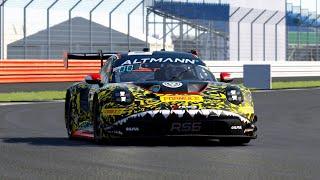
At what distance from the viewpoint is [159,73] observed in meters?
11.9

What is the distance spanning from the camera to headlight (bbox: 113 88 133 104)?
10844 millimetres

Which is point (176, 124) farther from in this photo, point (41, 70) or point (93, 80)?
point (41, 70)

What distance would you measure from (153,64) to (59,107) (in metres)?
11.7

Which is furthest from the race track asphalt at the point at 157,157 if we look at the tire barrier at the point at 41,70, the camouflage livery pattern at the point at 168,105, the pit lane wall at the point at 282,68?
the pit lane wall at the point at 282,68

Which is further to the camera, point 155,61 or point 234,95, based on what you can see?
point 155,61

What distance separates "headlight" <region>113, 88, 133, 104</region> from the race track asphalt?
56cm

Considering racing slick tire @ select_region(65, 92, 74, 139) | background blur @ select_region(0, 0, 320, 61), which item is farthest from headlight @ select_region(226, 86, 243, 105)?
background blur @ select_region(0, 0, 320, 61)

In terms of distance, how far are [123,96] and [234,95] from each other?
52.5 inches

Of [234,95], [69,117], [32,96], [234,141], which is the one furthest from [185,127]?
[32,96]

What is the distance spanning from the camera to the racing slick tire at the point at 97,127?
11203mm

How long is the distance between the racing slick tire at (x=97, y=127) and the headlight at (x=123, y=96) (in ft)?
1.16

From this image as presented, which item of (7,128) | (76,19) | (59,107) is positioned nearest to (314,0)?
(76,19)

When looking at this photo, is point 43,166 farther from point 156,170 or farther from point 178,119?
point 178,119

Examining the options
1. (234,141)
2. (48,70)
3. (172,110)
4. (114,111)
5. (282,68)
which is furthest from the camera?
(282,68)
